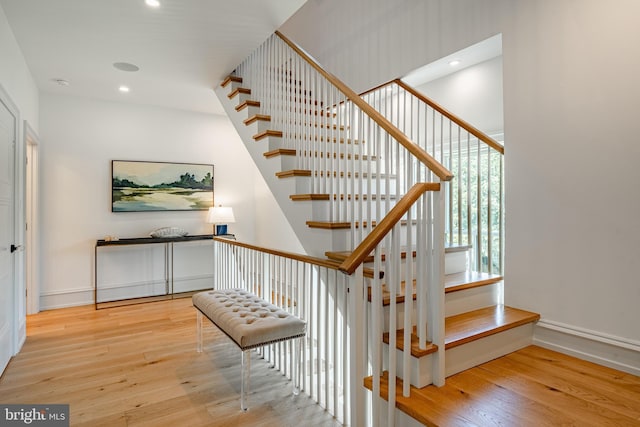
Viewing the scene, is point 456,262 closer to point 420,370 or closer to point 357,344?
point 420,370

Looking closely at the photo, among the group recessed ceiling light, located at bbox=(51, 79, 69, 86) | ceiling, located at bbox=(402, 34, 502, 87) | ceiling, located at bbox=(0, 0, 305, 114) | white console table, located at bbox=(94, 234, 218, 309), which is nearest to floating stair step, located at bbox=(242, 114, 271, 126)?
ceiling, located at bbox=(0, 0, 305, 114)

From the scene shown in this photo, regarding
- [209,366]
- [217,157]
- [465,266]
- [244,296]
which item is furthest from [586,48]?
[217,157]

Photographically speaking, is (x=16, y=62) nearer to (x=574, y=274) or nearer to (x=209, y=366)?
(x=209, y=366)

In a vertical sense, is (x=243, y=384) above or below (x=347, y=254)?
below

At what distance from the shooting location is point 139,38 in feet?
10.4

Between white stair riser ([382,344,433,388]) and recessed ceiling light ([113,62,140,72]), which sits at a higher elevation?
recessed ceiling light ([113,62,140,72])

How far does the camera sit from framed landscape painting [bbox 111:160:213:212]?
4980 mm

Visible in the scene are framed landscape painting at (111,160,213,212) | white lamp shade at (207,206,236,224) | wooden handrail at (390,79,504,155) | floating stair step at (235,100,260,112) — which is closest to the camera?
wooden handrail at (390,79,504,155)

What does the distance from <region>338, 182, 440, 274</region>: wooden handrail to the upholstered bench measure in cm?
82

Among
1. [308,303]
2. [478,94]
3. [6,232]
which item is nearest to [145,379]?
[308,303]

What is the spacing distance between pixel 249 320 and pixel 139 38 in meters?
2.64

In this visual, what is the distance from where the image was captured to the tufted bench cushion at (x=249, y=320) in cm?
221

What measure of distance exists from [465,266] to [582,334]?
90 cm

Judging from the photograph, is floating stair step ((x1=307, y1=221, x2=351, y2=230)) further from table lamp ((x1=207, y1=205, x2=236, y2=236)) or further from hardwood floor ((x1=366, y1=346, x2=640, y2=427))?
table lamp ((x1=207, y1=205, x2=236, y2=236))
